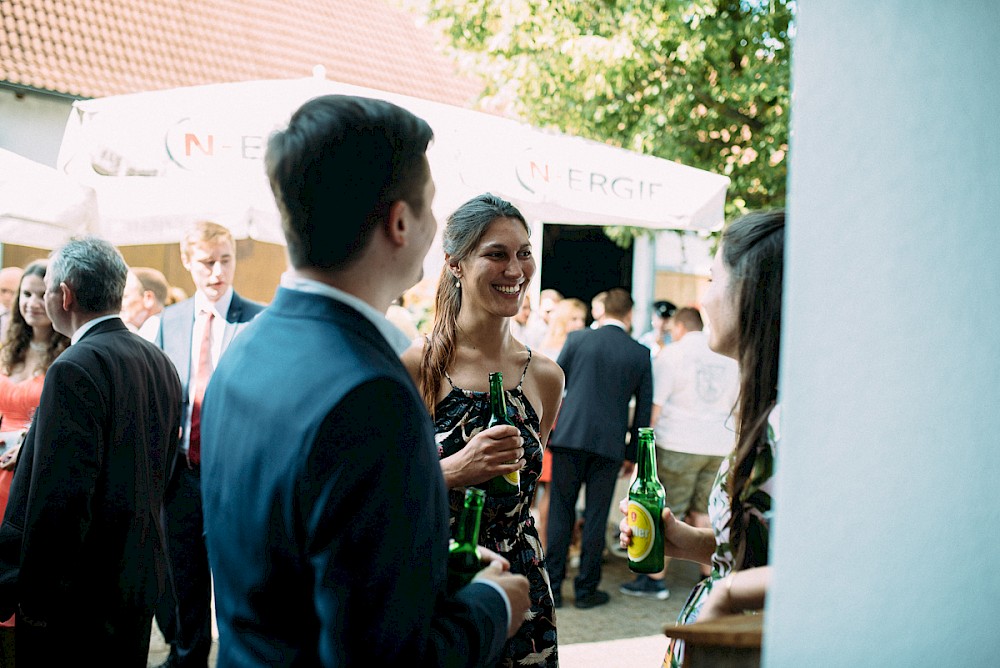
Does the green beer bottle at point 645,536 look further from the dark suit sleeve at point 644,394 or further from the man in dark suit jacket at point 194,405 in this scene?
the dark suit sleeve at point 644,394


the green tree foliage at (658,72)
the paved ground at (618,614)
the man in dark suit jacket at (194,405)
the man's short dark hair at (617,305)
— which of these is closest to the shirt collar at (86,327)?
the man in dark suit jacket at (194,405)

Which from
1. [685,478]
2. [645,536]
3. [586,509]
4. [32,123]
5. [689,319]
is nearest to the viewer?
[645,536]

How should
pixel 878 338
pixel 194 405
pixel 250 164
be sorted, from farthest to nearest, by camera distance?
pixel 250 164, pixel 194 405, pixel 878 338

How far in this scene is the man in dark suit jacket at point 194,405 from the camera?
4.36 metres

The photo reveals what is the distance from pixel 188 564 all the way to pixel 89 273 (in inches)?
67.3

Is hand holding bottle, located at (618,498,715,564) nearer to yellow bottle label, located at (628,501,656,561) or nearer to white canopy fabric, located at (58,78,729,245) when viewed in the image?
yellow bottle label, located at (628,501,656,561)

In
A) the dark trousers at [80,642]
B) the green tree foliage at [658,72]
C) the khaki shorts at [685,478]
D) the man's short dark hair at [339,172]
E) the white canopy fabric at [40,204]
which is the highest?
the green tree foliage at [658,72]

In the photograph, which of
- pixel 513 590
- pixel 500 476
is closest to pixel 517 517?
pixel 500 476

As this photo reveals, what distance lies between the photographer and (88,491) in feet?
10.2

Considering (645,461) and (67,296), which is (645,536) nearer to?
(645,461)

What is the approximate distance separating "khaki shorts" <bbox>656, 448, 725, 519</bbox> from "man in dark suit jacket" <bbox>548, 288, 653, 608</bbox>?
443mm

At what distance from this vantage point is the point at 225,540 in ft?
4.41

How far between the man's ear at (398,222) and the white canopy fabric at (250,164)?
3458 millimetres

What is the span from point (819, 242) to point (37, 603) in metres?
2.93
